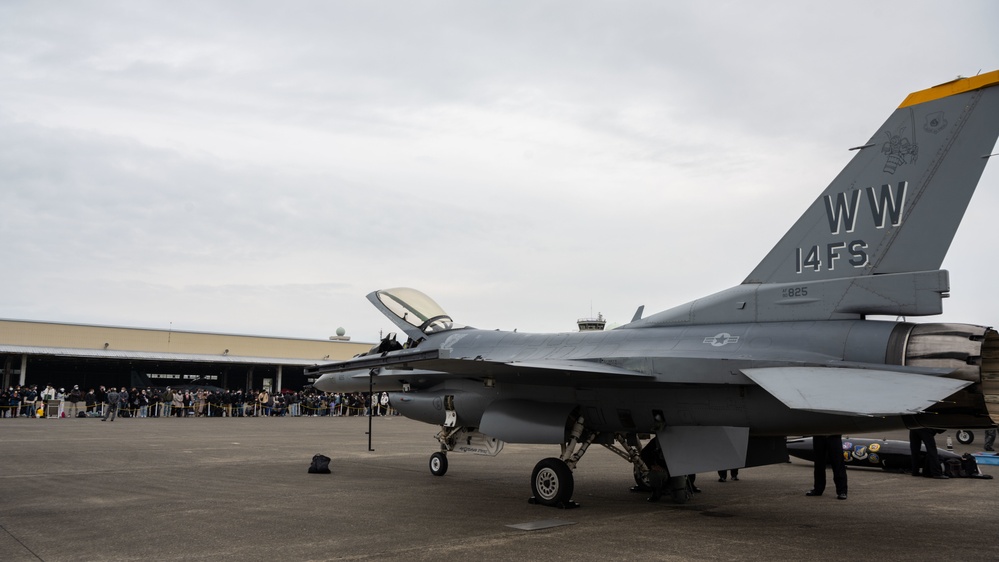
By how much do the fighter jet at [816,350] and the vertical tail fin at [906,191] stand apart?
1 cm

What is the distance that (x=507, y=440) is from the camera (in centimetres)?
985

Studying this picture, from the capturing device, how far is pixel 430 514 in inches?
343

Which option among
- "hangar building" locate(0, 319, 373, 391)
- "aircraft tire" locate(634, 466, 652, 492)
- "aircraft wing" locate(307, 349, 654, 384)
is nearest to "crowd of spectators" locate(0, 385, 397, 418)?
"hangar building" locate(0, 319, 373, 391)

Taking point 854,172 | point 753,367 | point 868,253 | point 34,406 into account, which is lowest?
point 34,406

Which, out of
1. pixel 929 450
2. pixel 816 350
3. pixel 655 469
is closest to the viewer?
pixel 816 350

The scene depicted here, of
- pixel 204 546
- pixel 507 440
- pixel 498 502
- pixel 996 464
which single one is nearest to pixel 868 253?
pixel 507 440

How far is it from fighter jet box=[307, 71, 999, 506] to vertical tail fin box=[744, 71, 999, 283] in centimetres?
1

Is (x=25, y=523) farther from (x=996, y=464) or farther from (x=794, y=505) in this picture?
(x=996, y=464)

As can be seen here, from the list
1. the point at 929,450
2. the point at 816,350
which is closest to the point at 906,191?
the point at 816,350

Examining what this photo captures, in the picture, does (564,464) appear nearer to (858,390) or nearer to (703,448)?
(703,448)

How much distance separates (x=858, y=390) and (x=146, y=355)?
4371 centimetres

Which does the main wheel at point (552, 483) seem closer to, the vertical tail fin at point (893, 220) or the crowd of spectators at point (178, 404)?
the vertical tail fin at point (893, 220)

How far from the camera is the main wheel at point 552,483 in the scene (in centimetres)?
930

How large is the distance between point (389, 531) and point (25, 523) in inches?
157
